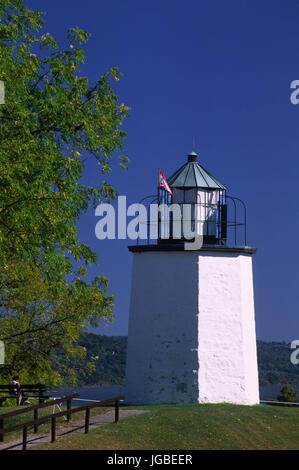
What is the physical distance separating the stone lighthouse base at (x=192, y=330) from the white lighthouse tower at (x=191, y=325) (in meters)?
0.03

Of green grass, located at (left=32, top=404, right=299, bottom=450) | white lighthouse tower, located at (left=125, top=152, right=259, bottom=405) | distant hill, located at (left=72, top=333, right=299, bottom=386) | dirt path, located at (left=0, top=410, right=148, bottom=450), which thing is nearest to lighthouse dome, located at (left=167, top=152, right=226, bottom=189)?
white lighthouse tower, located at (left=125, top=152, right=259, bottom=405)

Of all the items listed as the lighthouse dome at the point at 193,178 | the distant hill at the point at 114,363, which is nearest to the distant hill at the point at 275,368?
the distant hill at the point at 114,363

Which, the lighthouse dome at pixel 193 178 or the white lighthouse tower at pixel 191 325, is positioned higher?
the lighthouse dome at pixel 193 178

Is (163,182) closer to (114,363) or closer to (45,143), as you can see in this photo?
(45,143)

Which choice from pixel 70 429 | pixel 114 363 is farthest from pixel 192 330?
pixel 114 363

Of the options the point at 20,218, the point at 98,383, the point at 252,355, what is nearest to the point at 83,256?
the point at 20,218

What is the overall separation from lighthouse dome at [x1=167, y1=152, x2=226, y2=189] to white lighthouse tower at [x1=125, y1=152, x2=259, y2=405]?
0.83 meters

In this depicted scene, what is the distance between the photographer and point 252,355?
26.8 metres

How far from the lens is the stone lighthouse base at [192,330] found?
2548cm

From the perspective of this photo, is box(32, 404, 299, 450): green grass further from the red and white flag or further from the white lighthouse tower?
the red and white flag

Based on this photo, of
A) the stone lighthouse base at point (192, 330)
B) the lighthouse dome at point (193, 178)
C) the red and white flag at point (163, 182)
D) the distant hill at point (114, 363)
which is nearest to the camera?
the stone lighthouse base at point (192, 330)

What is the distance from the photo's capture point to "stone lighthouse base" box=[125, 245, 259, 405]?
25.5 metres

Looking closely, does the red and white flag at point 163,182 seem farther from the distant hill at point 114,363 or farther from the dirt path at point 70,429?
the distant hill at point 114,363

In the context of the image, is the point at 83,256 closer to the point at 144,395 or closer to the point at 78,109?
the point at 78,109
